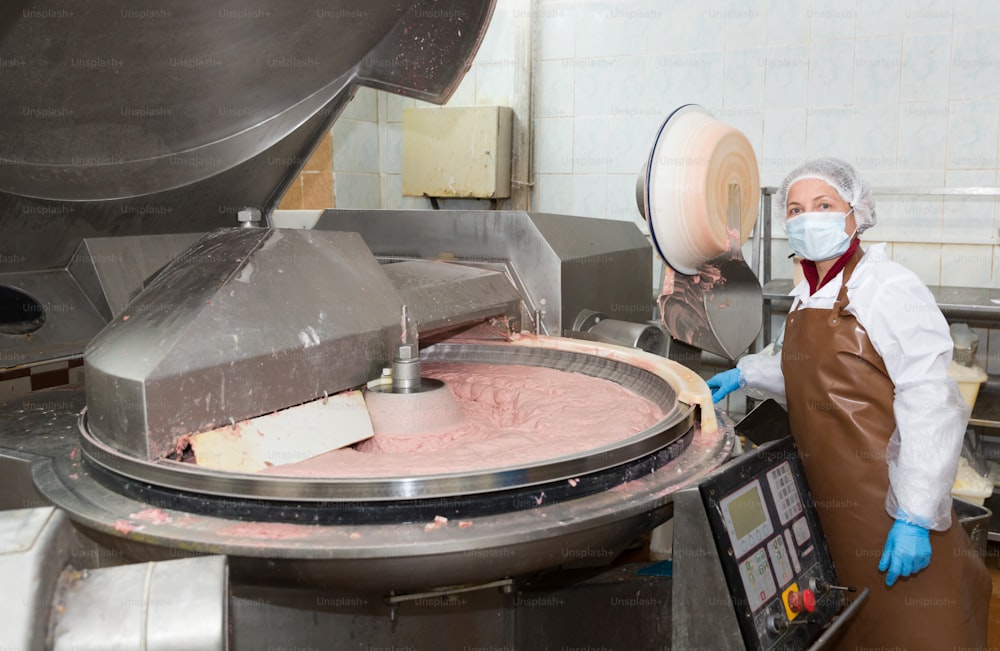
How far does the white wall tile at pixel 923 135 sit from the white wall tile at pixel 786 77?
16.7 inches

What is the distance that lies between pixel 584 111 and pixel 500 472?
10.5 ft

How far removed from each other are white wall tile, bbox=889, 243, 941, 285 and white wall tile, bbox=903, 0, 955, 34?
2.90ft

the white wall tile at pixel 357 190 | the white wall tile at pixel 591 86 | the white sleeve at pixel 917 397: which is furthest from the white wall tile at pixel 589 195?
the white sleeve at pixel 917 397

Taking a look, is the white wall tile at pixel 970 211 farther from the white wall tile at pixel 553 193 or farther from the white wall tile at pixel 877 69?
the white wall tile at pixel 553 193

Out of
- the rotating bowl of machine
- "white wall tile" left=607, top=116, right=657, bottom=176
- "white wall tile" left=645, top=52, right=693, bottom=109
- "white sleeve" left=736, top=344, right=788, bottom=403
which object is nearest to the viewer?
the rotating bowl of machine

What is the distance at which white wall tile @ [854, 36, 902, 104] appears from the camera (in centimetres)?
345

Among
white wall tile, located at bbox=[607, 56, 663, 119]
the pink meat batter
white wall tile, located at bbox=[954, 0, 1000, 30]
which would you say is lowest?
the pink meat batter

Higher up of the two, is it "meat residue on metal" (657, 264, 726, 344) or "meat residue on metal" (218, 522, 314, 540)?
"meat residue on metal" (657, 264, 726, 344)

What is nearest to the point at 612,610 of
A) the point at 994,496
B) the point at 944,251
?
the point at 994,496

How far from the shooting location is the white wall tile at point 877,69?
11.3 feet

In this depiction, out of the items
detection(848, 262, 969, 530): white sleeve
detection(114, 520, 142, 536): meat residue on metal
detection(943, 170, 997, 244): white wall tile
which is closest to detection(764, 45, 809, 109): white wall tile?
detection(943, 170, 997, 244): white wall tile

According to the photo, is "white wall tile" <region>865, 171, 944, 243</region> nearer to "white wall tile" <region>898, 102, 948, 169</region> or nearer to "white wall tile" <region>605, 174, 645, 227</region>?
"white wall tile" <region>898, 102, 948, 169</region>

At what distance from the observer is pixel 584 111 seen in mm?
4105

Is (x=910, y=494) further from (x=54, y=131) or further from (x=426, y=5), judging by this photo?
(x=54, y=131)
